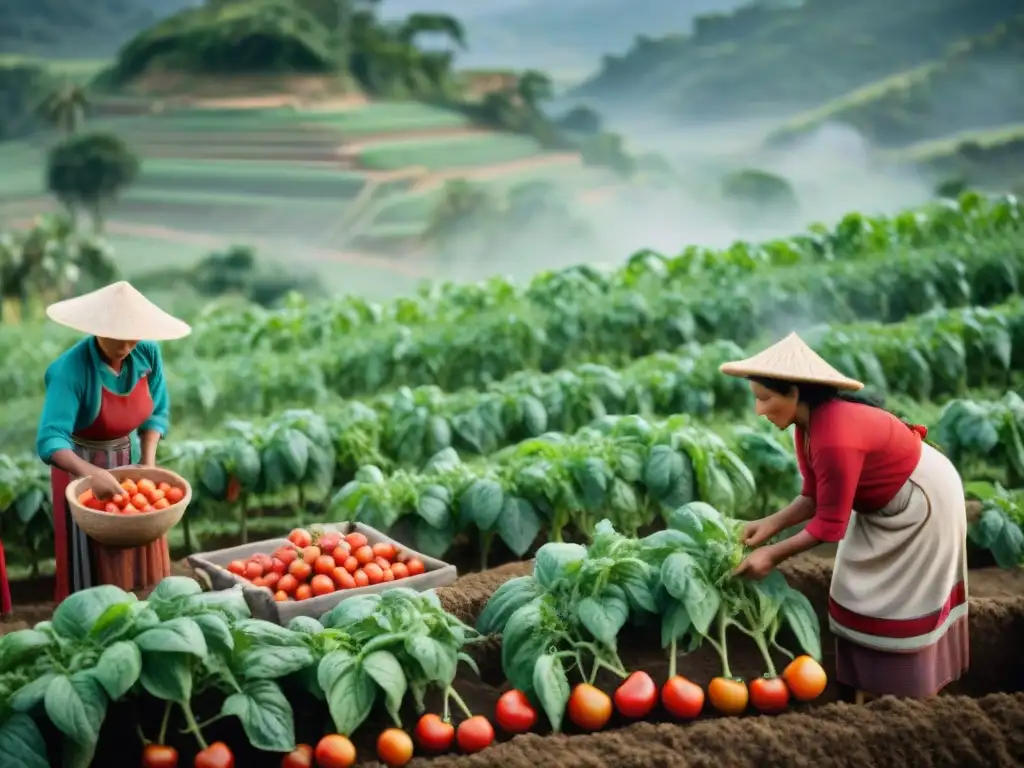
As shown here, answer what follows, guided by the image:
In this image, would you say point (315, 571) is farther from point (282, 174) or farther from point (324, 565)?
point (282, 174)

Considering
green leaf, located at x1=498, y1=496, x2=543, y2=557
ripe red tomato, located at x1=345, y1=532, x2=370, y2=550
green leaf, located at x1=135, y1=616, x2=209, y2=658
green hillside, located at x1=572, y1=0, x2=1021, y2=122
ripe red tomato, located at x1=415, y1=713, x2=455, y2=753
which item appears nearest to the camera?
green leaf, located at x1=135, y1=616, x2=209, y2=658

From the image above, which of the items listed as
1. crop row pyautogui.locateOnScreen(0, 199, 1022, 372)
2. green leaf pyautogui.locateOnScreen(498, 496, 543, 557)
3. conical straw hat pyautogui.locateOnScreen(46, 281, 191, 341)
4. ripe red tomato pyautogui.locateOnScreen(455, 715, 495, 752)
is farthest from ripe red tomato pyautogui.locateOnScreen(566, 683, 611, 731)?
crop row pyautogui.locateOnScreen(0, 199, 1022, 372)

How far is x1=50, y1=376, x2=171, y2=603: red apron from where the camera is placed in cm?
554

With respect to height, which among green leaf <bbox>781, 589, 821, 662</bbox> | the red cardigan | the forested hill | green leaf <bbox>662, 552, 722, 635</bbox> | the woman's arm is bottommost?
green leaf <bbox>781, 589, 821, 662</bbox>

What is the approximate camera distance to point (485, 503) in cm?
594

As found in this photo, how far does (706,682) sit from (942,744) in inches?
30.2

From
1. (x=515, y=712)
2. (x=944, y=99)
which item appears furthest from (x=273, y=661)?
(x=944, y=99)

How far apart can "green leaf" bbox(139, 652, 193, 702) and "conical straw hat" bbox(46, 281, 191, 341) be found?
183 centimetres

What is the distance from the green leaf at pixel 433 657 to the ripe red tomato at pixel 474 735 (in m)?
0.14

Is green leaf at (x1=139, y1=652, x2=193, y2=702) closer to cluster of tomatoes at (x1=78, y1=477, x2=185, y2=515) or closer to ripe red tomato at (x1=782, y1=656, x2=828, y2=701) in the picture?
cluster of tomatoes at (x1=78, y1=477, x2=185, y2=515)

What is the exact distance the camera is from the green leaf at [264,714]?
12.3ft

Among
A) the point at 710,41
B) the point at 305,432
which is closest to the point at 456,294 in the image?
the point at 305,432

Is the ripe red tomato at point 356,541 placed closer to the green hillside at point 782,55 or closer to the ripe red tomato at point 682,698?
the ripe red tomato at point 682,698

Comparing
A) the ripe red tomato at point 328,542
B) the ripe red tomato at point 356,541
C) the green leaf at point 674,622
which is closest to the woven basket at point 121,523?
the ripe red tomato at point 328,542
